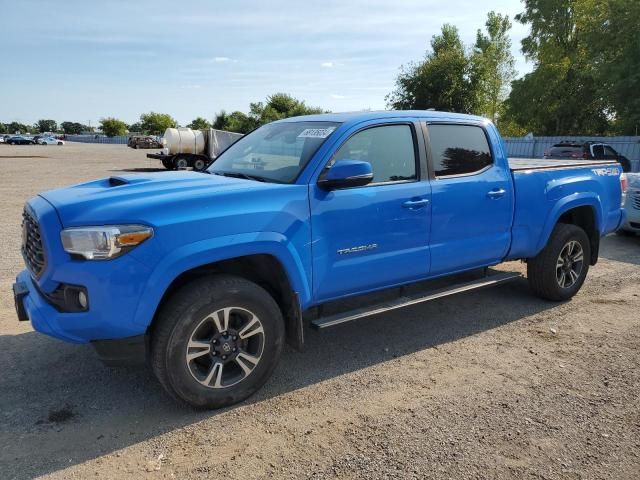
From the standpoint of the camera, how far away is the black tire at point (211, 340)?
3.10m

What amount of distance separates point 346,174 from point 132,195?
4.51ft

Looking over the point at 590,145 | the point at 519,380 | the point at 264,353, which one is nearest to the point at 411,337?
the point at 519,380

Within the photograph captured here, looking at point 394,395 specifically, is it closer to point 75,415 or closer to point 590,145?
point 75,415

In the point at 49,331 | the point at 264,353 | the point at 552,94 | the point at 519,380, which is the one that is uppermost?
the point at 552,94

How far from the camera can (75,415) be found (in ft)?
10.8

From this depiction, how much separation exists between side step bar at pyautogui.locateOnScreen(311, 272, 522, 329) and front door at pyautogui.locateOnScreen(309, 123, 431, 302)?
15 cm

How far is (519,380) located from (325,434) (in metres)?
1.56

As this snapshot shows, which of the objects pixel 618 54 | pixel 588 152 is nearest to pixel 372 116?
pixel 588 152

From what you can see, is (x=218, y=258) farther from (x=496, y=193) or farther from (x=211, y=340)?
(x=496, y=193)

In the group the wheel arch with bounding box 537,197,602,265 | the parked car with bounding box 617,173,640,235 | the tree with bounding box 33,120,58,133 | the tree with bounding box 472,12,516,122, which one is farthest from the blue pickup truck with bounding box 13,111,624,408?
the tree with bounding box 33,120,58,133

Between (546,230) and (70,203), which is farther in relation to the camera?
(546,230)

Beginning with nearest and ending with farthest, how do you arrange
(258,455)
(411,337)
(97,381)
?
(258,455)
(97,381)
(411,337)

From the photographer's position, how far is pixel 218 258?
10.4 feet

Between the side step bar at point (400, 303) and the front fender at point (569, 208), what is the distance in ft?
1.51
